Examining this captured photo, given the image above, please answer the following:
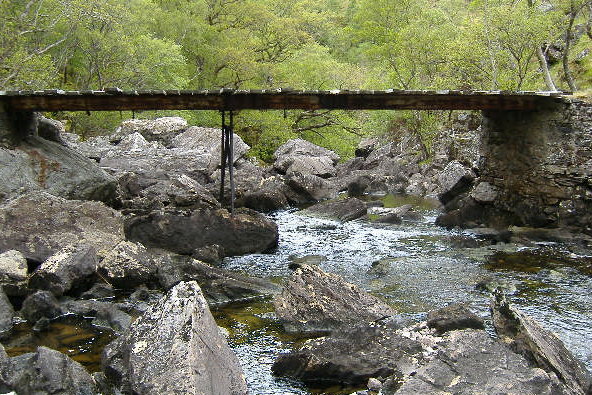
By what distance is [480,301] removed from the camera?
1063 cm

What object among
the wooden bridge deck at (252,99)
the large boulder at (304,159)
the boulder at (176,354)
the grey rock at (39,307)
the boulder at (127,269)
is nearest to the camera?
the boulder at (176,354)

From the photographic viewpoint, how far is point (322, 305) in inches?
367

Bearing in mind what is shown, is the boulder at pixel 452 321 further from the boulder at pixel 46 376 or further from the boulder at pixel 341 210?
the boulder at pixel 341 210

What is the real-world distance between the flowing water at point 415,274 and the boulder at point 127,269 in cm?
213

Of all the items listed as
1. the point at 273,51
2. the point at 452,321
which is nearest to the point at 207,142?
the point at 273,51

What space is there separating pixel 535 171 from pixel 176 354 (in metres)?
14.1

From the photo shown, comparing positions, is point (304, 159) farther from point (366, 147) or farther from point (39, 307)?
point (39, 307)

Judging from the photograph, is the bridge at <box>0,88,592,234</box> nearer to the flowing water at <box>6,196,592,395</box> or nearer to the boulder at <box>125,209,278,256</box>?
the boulder at <box>125,209,278,256</box>

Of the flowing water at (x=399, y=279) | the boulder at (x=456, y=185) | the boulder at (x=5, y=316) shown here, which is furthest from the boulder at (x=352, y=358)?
the boulder at (x=456, y=185)

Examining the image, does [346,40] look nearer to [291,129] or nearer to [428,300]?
[291,129]

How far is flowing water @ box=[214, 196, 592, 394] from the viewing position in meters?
8.80

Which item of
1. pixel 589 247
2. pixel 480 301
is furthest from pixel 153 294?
pixel 589 247

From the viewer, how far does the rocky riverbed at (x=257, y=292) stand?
6.25m

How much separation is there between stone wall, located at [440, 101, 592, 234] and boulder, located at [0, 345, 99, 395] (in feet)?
45.7
